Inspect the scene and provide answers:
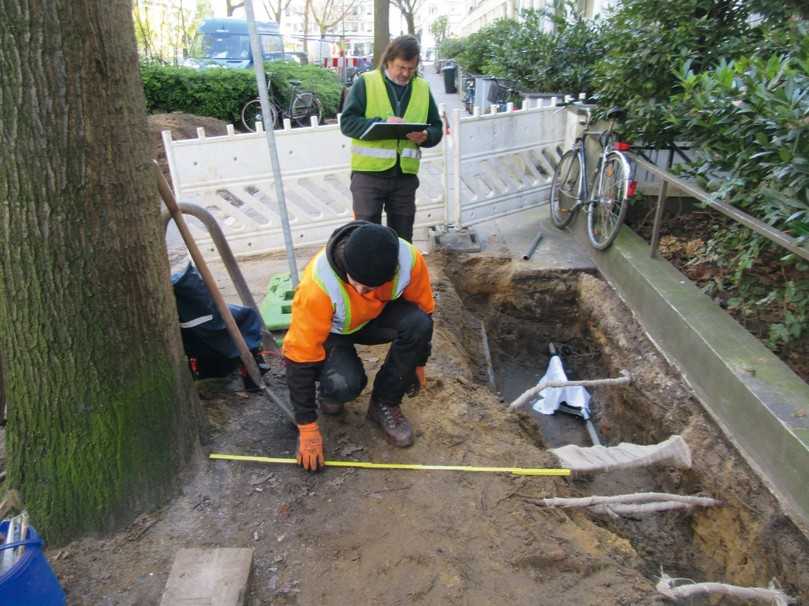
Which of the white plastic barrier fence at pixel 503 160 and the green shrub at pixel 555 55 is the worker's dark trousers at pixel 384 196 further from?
the green shrub at pixel 555 55

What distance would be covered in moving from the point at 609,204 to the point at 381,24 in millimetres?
10733

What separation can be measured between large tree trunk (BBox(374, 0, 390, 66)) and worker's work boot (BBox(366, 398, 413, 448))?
485 inches

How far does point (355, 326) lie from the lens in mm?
2766

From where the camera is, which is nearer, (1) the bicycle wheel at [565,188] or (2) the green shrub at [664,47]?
(2) the green shrub at [664,47]

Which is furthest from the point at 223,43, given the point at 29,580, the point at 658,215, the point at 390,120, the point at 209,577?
the point at 29,580

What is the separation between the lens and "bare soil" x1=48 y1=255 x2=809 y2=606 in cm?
213

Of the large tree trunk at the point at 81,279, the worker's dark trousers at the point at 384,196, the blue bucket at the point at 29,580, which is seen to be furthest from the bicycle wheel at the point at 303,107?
the blue bucket at the point at 29,580

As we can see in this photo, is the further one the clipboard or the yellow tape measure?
the clipboard

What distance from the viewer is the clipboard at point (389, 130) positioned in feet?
12.6

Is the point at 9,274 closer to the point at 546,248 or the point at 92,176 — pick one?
the point at 92,176

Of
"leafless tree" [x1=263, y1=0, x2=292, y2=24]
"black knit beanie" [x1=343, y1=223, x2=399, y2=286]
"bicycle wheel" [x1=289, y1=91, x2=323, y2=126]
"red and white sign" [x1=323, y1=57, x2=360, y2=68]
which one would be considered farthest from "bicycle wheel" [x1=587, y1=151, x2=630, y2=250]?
"leafless tree" [x1=263, y1=0, x2=292, y2=24]

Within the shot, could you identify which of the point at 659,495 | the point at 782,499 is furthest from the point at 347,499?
the point at 782,499

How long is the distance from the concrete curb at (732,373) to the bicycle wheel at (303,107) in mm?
10442

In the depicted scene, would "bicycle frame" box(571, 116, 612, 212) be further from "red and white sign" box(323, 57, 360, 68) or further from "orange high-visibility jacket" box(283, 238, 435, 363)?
"red and white sign" box(323, 57, 360, 68)
